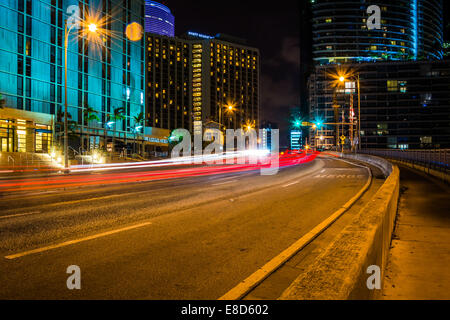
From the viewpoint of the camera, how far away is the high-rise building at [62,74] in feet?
148

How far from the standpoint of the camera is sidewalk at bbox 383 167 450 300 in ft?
13.3

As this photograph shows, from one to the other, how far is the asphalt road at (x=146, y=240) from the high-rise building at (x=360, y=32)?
6157 inches

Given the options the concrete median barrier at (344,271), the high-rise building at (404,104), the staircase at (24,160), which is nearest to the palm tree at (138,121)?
the staircase at (24,160)

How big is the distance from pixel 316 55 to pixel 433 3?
78.2m

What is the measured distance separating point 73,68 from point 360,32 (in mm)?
140401

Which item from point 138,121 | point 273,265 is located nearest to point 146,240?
point 273,265

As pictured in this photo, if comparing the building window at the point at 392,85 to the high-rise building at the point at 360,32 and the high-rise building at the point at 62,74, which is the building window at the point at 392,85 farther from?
the high-rise building at the point at 62,74

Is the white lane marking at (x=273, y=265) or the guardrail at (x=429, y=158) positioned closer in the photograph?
the white lane marking at (x=273, y=265)

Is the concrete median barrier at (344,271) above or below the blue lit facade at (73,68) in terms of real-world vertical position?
below

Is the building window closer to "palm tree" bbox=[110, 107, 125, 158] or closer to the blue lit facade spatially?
the blue lit facade

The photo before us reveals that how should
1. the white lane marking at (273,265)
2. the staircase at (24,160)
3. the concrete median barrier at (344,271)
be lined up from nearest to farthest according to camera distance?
the concrete median barrier at (344,271) < the white lane marking at (273,265) < the staircase at (24,160)
